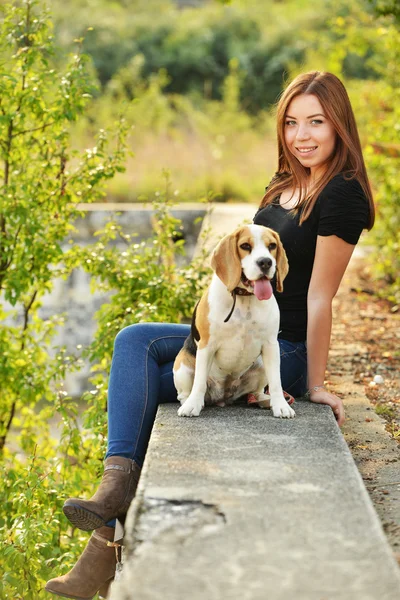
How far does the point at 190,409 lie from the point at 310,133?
132cm

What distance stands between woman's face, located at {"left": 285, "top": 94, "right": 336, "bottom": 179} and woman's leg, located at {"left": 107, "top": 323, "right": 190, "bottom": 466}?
0.91 m

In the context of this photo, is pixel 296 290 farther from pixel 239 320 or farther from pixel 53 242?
pixel 53 242

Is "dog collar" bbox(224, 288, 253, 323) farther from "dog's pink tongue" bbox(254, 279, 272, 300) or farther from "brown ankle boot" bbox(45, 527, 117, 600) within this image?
"brown ankle boot" bbox(45, 527, 117, 600)

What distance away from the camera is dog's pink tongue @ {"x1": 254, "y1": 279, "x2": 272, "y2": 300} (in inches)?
115

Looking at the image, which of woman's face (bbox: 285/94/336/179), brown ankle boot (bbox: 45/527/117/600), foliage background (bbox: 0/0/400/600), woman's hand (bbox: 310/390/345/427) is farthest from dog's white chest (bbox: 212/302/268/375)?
foliage background (bbox: 0/0/400/600)

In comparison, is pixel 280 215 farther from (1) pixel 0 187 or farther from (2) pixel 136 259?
(1) pixel 0 187

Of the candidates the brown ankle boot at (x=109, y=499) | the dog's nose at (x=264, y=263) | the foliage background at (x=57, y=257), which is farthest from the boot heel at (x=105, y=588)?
the dog's nose at (x=264, y=263)

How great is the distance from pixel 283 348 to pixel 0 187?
201 centimetres

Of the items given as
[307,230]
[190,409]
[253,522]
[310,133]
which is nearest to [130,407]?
[190,409]

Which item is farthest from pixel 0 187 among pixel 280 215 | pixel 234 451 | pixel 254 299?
pixel 234 451

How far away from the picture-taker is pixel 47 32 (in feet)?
16.0

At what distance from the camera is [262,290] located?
2.92 metres

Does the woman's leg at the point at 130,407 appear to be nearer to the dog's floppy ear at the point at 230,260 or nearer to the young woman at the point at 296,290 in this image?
the young woman at the point at 296,290

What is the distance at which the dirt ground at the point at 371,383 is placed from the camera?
9.87 feet
